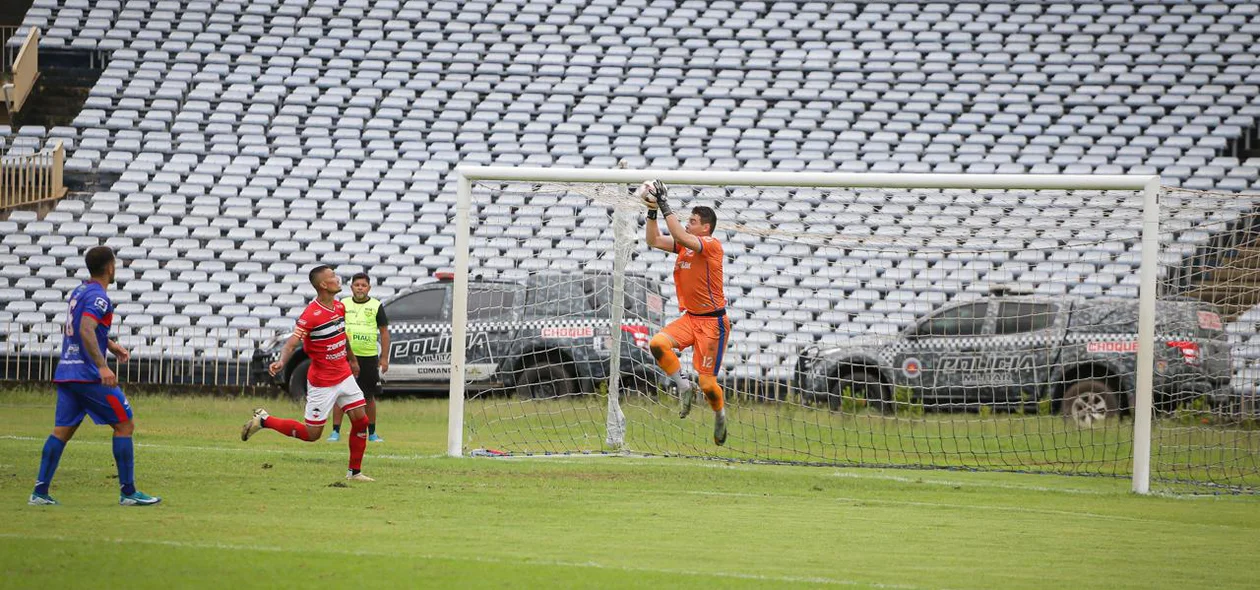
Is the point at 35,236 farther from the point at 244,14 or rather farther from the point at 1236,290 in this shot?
the point at 1236,290

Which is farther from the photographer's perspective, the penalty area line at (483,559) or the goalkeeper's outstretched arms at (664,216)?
the goalkeeper's outstretched arms at (664,216)

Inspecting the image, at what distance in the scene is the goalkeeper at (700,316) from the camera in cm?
1068

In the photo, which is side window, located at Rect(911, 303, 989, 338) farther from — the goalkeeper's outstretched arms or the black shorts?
the black shorts

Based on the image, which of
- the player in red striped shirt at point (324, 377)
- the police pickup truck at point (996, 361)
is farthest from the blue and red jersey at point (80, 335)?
the police pickup truck at point (996, 361)

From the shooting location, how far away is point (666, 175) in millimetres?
11773

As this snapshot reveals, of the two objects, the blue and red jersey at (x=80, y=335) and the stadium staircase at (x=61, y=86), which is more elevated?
the stadium staircase at (x=61, y=86)

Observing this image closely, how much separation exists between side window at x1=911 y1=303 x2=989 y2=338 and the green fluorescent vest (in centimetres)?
596

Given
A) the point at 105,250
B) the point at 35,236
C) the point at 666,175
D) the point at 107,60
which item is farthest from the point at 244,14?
the point at 105,250

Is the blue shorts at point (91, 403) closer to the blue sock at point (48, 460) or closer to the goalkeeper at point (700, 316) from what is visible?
the blue sock at point (48, 460)

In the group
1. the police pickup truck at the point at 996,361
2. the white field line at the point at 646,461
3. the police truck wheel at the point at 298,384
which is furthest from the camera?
the police truck wheel at the point at 298,384

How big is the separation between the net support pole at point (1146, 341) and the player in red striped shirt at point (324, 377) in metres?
6.46

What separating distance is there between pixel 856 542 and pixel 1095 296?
7158mm

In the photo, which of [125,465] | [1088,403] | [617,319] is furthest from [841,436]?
[125,465]

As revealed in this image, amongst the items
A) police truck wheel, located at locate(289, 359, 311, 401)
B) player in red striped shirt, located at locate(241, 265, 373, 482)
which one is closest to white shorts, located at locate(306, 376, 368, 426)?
player in red striped shirt, located at locate(241, 265, 373, 482)
